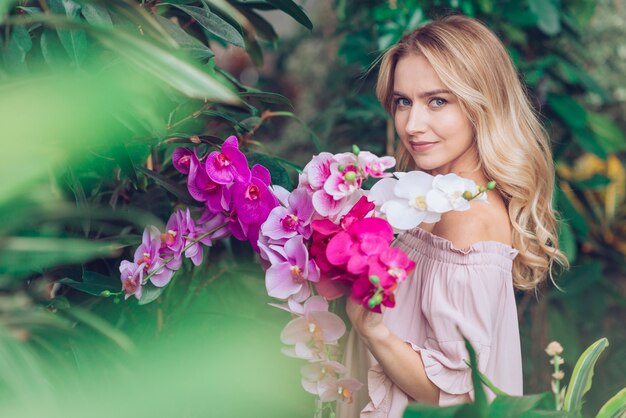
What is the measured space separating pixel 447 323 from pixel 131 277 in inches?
20.2

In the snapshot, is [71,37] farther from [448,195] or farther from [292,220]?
[448,195]

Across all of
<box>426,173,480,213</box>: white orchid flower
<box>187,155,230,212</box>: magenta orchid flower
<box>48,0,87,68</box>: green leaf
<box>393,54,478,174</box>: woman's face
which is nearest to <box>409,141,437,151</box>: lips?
<box>393,54,478,174</box>: woman's face

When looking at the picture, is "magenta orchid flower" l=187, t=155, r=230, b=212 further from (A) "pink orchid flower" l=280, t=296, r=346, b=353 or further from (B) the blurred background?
(A) "pink orchid flower" l=280, t=296, r=346, b=353

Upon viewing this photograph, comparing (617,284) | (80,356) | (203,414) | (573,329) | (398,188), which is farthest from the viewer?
(617,284)

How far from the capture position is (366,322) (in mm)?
1072

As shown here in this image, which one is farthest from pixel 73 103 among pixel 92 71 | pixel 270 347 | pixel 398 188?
pixel 270 347

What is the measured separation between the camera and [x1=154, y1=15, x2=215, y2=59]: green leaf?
4.00 ft

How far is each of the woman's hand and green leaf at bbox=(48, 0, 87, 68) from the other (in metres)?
0.55

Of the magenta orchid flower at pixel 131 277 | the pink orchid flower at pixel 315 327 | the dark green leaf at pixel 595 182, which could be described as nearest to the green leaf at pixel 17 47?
the magenta orchid flower at pixel 131 277

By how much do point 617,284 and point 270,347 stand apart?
6.30 ft

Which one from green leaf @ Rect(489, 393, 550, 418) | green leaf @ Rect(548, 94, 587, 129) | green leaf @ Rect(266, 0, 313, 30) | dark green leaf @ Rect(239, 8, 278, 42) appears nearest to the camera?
green leaf @ Rect(489, 393, 550, 418)

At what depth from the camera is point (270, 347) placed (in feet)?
4.33

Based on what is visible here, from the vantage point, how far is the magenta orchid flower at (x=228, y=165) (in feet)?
3.68

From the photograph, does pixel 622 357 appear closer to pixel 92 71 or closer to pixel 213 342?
pixel 213 342
